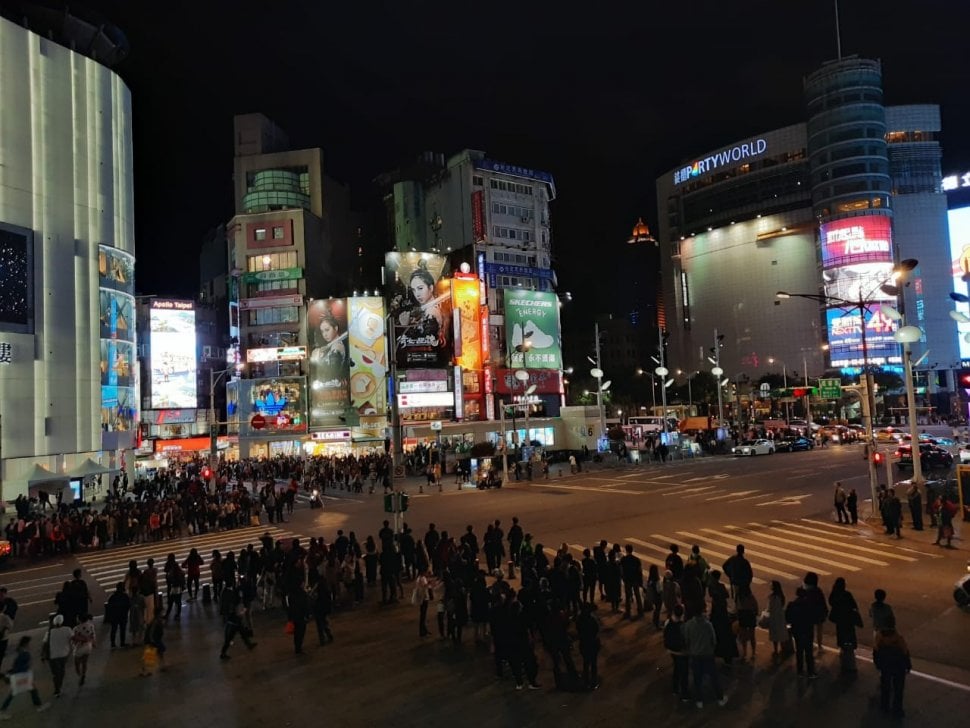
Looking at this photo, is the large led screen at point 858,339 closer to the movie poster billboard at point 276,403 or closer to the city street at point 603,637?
the movie poster billboard at point 276,403

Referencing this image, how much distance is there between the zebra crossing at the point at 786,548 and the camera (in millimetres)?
16797

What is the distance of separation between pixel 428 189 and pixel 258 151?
21.6m

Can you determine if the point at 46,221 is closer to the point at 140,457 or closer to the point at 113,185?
the point at 113,185

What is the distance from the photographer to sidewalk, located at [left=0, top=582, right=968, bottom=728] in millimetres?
9023

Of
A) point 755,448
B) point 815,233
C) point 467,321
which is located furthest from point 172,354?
point 815,233

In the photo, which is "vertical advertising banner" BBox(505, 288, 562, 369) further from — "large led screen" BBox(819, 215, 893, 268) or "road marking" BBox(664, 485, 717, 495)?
"large led screen" BBox(819, 215, 893, 268)

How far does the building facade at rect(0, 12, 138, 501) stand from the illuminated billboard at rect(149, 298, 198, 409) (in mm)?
14383

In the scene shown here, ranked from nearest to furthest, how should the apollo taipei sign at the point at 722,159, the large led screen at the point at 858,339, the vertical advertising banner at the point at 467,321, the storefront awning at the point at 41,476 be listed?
the storefront awning at the point at 41,476 < the vertical advertising banner at the point at 467,321 < the large led screen at the point at 858,339 < the apollo taipei sign at the point at 722,159

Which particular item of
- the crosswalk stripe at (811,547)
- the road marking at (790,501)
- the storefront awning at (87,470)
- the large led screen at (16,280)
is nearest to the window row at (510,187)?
the large led screen at (16,280)

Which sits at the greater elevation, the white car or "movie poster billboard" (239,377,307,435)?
"movie poster billboard" (239,377,307,435)

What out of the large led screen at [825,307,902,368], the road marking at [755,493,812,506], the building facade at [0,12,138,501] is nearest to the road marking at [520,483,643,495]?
the road marking at [755,493,812,506]

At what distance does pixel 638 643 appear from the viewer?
12.0 metres

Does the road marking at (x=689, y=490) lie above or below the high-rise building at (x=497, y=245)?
below

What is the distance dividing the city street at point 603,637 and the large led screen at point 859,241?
85.0 m
